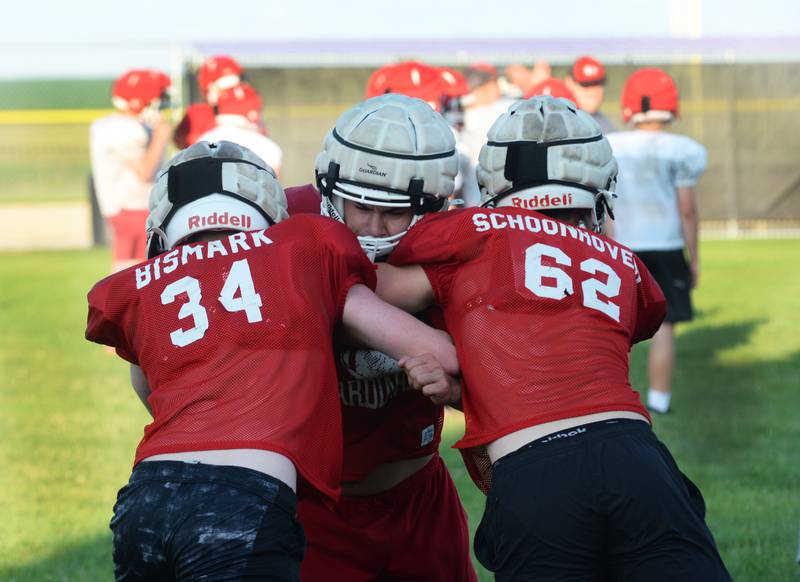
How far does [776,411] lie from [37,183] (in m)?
15.6

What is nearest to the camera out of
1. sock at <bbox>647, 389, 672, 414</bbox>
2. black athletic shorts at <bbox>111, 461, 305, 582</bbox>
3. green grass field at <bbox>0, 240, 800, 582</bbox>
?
black athletic shorts at <bbox>111, 461, 305, 582</bbox>

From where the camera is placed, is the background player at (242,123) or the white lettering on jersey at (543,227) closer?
the white lettering on jersey at (543,227)

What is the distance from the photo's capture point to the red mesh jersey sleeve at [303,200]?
3.84m

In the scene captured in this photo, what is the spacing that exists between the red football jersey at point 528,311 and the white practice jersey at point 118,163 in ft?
22.4

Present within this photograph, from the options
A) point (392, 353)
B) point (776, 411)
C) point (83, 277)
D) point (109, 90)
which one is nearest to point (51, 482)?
point (392, 353)

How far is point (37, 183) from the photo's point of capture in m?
20.3

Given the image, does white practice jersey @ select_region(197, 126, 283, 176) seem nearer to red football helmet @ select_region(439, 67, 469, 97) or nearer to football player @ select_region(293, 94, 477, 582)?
red football helmet @ select_region(439, 67, 469, 97)

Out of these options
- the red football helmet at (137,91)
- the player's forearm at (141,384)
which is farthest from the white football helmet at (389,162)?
the red football helmet at (137,91)

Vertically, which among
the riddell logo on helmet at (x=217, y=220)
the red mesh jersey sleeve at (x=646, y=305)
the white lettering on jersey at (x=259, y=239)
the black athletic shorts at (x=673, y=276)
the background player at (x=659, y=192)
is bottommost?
the black athletic shorts at (x=673, y=276)

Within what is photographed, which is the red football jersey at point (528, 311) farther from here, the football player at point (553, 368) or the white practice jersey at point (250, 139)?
the white practice jersey at point (250, 139)

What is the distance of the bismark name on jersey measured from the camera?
2934 mm

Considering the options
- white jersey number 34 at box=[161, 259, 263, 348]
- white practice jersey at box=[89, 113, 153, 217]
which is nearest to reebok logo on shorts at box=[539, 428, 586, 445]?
white jersey number 34 at box=[161, 259, 263, 348]

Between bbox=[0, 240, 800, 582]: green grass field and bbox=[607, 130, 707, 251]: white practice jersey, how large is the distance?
115 centimetres

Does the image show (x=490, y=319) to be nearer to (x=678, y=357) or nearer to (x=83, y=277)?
(x=678, y=357)
